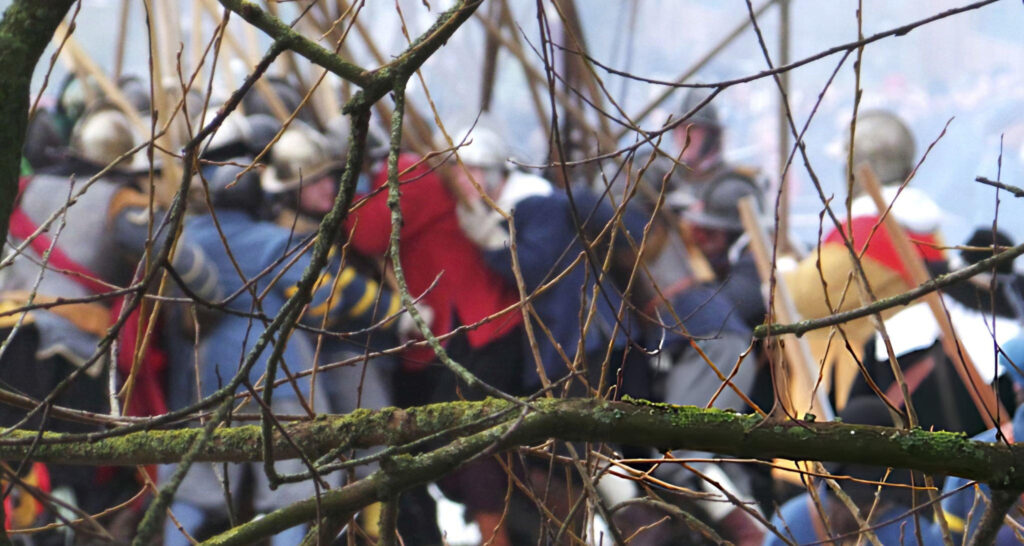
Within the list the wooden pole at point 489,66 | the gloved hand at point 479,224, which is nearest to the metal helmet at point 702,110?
the wooden pole at point 489,66

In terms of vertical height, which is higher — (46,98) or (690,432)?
(46,98)

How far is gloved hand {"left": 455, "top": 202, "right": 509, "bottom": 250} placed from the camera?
2.25m

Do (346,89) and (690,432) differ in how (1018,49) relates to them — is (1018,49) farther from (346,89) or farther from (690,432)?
(690,432)

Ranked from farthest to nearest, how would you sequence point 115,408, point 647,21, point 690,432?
point 647,21
point 115,408
point 690,432

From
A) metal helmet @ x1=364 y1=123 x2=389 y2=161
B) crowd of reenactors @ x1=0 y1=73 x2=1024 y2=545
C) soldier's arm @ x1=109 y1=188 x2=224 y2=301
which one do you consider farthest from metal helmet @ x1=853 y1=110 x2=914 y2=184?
soldier's arm @ x1=109 y1=188 x2=224 y2=301

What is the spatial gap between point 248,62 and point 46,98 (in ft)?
2.68

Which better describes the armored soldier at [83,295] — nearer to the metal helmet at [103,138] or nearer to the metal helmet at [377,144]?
the metal helmet at [103,138]

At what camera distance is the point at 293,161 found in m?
2.29

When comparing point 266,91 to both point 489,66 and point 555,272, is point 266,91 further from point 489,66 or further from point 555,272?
point 555,272

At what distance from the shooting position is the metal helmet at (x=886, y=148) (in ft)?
7.68

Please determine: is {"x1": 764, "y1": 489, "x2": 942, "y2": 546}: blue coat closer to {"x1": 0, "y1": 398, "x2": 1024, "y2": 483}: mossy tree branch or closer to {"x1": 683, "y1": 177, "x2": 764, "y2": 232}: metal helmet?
{"x1": 683, "y1": 177, "x2": 764, "y2": 232}: metal helmet

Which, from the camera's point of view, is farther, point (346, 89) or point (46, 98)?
point (46, 98)

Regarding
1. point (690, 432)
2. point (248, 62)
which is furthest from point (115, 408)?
point (248, 62)

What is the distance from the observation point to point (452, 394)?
2.23 meters
